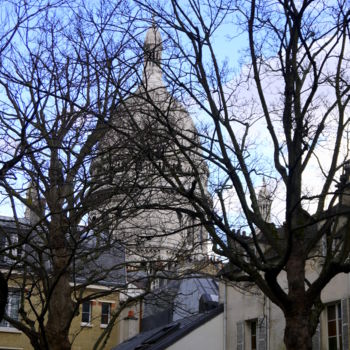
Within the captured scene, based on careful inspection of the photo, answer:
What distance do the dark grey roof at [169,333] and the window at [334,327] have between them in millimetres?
8044

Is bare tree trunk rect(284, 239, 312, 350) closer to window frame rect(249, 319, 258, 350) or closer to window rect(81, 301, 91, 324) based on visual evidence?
window frame rect(249, 319, 258, 350)

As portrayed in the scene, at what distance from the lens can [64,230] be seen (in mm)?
14914

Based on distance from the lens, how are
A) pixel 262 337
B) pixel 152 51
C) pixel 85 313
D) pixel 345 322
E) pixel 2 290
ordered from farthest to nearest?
1. pixel 85 313
2. pixel 262 337
3. pixel 345 322
4. pixel 152 51
5. pixel 2 290

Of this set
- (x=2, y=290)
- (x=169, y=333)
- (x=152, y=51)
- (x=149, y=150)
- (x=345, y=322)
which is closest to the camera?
(x=2, y=290)

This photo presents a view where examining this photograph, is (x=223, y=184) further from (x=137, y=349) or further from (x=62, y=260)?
(x=137, y=349)

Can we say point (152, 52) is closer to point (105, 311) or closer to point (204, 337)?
point (204, 337)

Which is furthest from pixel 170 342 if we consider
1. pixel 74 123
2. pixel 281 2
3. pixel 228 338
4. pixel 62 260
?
pixel 281 2

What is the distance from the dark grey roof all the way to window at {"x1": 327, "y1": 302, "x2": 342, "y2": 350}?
804 cm

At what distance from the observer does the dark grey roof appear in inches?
1204

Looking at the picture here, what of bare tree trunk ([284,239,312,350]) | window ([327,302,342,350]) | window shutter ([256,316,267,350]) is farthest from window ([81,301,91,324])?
bare tree trunk ([284,239,312,350])

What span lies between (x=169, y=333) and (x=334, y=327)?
1120cm

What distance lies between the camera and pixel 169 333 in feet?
106

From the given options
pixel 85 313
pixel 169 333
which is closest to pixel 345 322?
pixel 169 333

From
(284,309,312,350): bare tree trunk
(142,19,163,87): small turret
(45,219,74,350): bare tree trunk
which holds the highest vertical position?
(142,19,163,87): small turret
